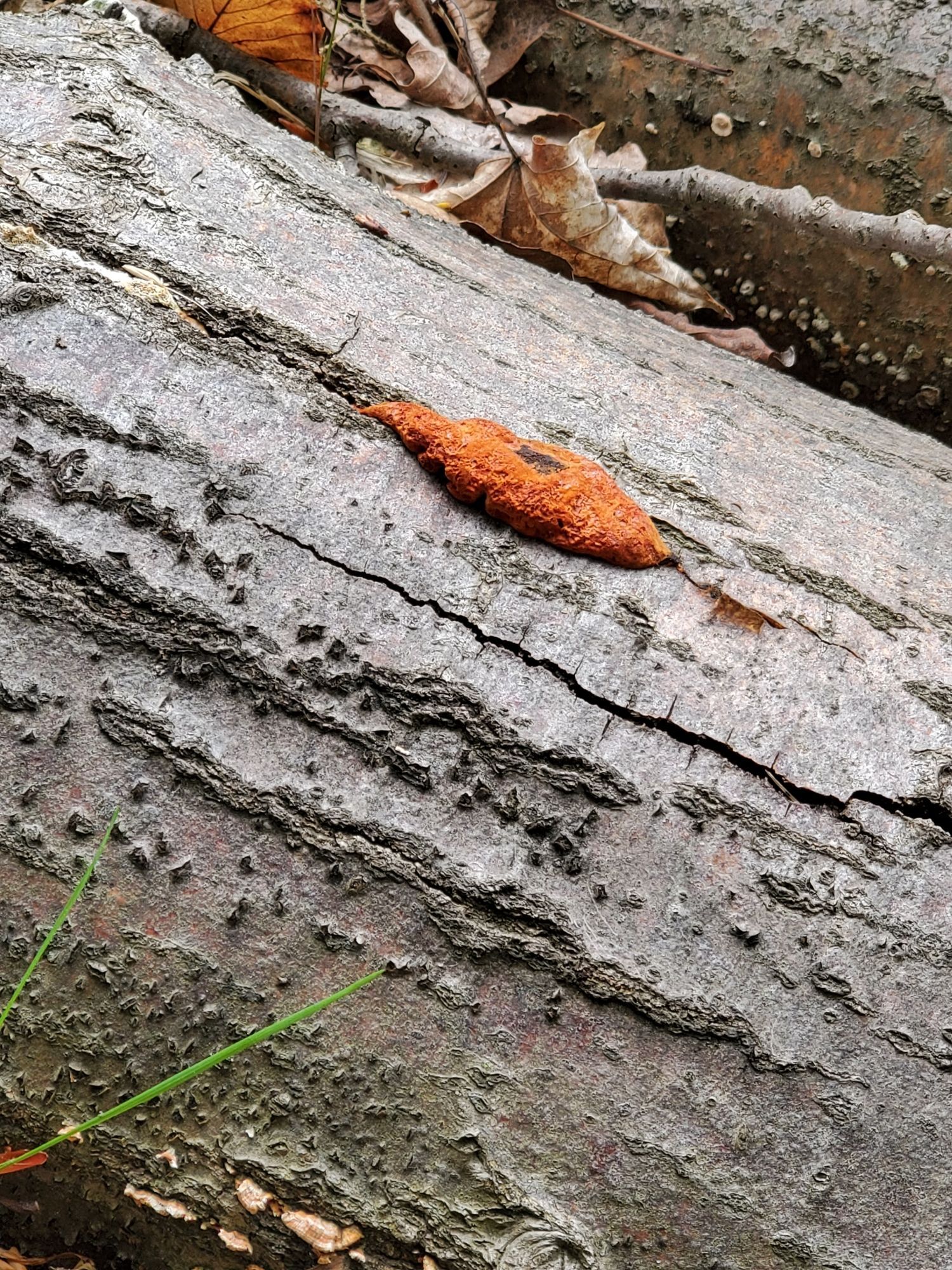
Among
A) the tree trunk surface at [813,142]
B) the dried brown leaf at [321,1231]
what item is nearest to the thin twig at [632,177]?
the tree trunk surface at [813,142]

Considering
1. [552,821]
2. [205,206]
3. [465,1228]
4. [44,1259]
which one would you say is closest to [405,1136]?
[465,1228]

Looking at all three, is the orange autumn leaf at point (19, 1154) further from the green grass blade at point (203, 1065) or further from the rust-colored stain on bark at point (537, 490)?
the rust-colored stain on bark at point (537, 490)

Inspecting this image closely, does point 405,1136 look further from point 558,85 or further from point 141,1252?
point 558,85

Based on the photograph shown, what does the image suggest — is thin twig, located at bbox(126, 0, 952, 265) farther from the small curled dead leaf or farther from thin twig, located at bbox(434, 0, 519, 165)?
the small curled dead leaf

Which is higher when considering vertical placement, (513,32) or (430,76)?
(513,32)

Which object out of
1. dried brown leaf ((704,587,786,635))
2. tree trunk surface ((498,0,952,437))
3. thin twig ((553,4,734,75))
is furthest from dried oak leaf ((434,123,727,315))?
dried brown leaf ((704,587,786,635))

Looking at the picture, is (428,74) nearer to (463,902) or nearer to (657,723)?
(657,723)

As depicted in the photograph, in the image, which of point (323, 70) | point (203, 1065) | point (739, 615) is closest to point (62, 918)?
point (203, 1065)
